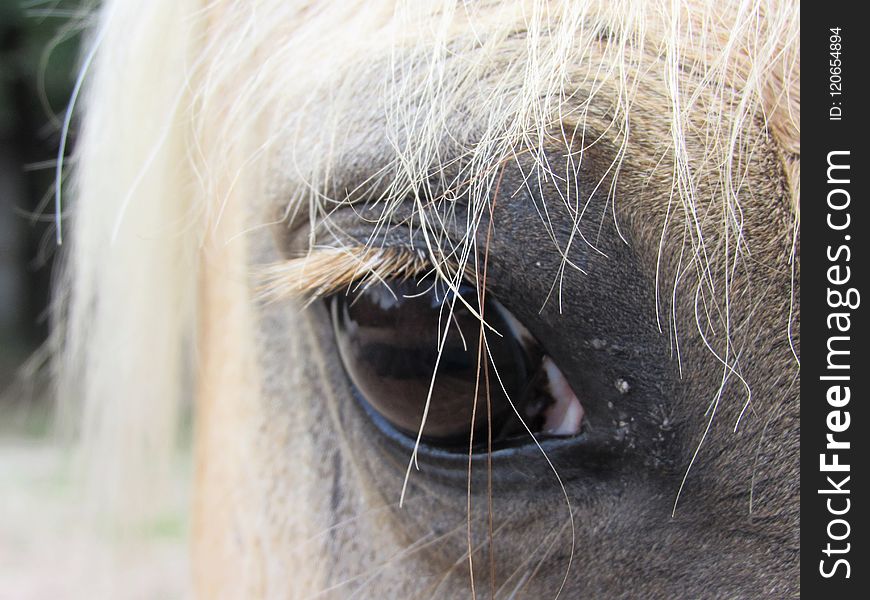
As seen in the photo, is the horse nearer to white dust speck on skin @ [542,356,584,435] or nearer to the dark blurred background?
white dust speck on skin @ [542,356,584,435]

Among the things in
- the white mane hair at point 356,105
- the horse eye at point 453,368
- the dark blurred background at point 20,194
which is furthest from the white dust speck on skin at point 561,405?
the dark blurred background at point 20,194

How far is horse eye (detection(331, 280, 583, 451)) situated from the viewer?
575 mm

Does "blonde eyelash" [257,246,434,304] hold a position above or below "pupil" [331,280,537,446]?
above

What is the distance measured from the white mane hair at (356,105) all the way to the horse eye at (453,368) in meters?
0.05

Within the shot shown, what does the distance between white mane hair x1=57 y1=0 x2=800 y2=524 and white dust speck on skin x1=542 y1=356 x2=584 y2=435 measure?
0.12m

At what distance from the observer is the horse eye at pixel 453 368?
22.6 inches

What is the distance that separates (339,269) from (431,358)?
0.38 ft

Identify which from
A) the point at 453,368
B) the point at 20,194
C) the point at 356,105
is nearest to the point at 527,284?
the point at 453,368

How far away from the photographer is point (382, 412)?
2.15ft

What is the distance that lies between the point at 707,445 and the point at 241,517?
56cm

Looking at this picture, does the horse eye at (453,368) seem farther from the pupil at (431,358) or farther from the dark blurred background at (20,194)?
the dark blurred background at (20,194)

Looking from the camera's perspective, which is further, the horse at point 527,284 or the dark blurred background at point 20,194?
the dark blurred background at point 20,194

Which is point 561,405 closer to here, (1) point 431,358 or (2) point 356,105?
(1) point 431,358
